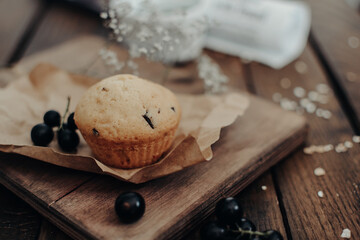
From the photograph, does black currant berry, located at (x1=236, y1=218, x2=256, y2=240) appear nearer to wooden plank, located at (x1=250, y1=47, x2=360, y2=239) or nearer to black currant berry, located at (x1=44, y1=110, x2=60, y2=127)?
wooden plank, located at (x1=250, y1=47, x2=360, y2=239)

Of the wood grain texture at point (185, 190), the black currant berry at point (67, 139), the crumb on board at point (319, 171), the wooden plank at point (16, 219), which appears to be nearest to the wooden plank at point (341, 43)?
the crumb on board at point (319, 171)

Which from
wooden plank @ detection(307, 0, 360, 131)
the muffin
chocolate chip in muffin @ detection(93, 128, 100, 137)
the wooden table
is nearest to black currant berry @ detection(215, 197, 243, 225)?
the wooden table

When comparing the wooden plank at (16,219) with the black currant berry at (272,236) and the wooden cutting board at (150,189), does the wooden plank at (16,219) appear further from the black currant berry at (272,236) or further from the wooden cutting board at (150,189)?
the black currant berry at (272,236)

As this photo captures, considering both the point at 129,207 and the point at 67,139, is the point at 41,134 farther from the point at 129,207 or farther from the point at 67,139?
the point at 129,207

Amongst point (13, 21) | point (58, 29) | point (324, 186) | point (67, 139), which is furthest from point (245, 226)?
point (13, 21)

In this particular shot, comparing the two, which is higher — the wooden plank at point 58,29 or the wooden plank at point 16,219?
the wooden plank at point 58,29

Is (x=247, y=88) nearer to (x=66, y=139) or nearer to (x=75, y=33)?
(x=66, y=139)
